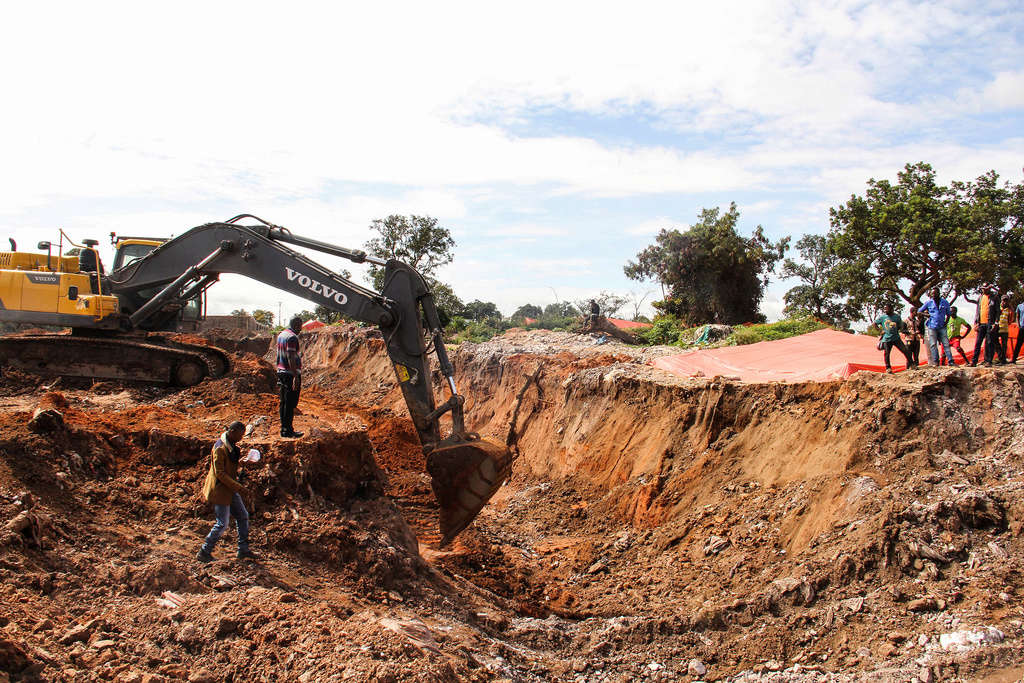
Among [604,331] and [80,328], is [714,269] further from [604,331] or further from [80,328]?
[80,328]

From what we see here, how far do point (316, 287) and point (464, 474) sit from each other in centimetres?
326

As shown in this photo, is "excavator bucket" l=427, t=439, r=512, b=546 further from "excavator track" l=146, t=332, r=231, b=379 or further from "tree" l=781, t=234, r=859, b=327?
"tree" l=781, t=234, r=859, b=327

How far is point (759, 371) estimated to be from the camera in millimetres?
12703

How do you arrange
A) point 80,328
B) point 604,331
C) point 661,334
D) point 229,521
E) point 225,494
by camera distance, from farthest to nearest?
point 661,334 < point 604,331 < point 80,328 < point 229,521 < point 225,494

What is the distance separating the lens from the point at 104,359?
1232 centimetres

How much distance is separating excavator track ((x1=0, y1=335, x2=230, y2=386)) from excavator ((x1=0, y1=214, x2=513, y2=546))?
0.06ft

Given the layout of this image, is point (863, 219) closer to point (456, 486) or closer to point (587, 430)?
point (587, 430)

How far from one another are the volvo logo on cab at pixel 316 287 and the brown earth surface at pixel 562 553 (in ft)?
5.63

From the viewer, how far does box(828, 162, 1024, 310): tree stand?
17734mm

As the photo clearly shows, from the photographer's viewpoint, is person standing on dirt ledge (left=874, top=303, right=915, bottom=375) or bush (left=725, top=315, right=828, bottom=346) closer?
person standing on dirt ledge (left=874, top=303, right=915, bottom=375)

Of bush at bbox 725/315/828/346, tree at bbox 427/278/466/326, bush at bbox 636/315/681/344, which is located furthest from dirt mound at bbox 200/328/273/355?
bush at bbox 725/315/828/346

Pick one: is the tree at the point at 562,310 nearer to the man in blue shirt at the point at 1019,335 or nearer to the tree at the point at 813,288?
the tree at the point at 813,288

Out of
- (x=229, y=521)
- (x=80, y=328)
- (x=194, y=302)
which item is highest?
(x=194, y=302)

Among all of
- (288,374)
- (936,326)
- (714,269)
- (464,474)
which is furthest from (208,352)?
(714,269)
